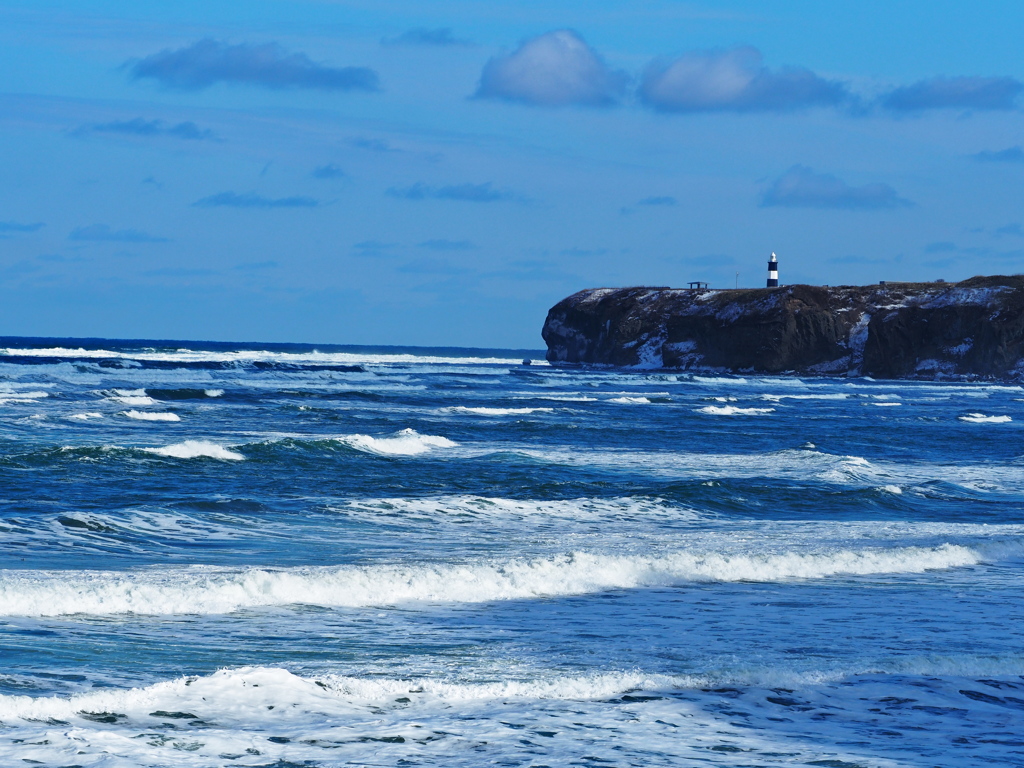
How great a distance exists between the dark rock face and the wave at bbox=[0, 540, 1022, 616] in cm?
7874

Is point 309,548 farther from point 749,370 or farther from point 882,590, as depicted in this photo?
point 749,370

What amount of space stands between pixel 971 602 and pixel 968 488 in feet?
37.6

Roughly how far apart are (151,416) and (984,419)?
29.6 meters

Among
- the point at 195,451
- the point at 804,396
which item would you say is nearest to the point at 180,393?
the point at 195,451

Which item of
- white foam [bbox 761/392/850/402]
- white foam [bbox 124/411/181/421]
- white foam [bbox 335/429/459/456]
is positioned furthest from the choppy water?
white foam [bbox 761/392/850/402]

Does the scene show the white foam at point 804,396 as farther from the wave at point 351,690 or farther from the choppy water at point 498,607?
the wave at point 351,690

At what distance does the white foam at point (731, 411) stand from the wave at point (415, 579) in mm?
28541

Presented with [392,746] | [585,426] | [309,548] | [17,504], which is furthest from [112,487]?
[585,426]

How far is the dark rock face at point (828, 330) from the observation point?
86188 millimetres

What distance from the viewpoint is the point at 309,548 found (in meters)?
13.0

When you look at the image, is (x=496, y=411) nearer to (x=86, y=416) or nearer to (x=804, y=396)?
(x=86, y=416)

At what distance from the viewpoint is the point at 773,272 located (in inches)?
4299

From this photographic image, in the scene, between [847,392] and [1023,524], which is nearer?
[1023,524]

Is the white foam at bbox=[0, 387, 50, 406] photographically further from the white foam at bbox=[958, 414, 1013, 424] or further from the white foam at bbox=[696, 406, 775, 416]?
the white foam at bbox=[958, 414, 1013, 424]
